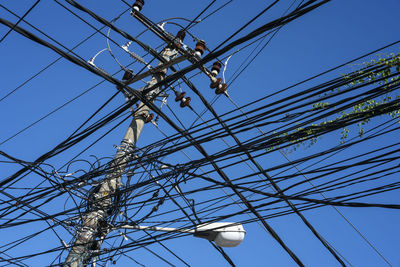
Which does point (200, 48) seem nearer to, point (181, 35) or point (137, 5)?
point (181, 35)

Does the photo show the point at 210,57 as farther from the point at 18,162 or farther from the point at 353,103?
the point at 18,162

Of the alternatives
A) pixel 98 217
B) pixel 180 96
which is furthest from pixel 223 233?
pixel 180 96

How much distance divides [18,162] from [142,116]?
1739 millimetres

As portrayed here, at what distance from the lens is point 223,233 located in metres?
4.44

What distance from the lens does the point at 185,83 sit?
16.9 ft

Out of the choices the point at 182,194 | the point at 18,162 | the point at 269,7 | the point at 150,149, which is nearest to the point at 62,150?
the point at 18,162

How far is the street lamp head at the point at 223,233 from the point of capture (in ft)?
14.6

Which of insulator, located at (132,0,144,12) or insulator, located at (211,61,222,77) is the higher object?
insulator, located at (132,0,144,12)

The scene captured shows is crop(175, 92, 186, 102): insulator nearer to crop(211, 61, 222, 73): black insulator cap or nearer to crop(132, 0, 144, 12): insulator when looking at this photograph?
crop(211, 61, 222, 73): black insulator cap

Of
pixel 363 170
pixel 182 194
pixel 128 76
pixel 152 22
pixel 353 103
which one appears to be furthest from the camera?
pixel 128 76

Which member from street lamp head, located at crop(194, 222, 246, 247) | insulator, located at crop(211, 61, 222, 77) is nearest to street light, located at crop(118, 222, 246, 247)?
street lamp head, located at crop(194, 222, 246, 247)

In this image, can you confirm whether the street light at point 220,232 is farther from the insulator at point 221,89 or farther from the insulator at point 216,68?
the insulator at point 216,68

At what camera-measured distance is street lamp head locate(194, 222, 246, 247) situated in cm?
445

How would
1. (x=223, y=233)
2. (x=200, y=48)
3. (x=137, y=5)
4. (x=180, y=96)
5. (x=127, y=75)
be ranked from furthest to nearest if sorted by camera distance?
1. (x=127, y=75)
2. (x=180, y=96)
3. (x=137, y=5)
4. (x=200, y=48)
5. (x=223, y=233)
